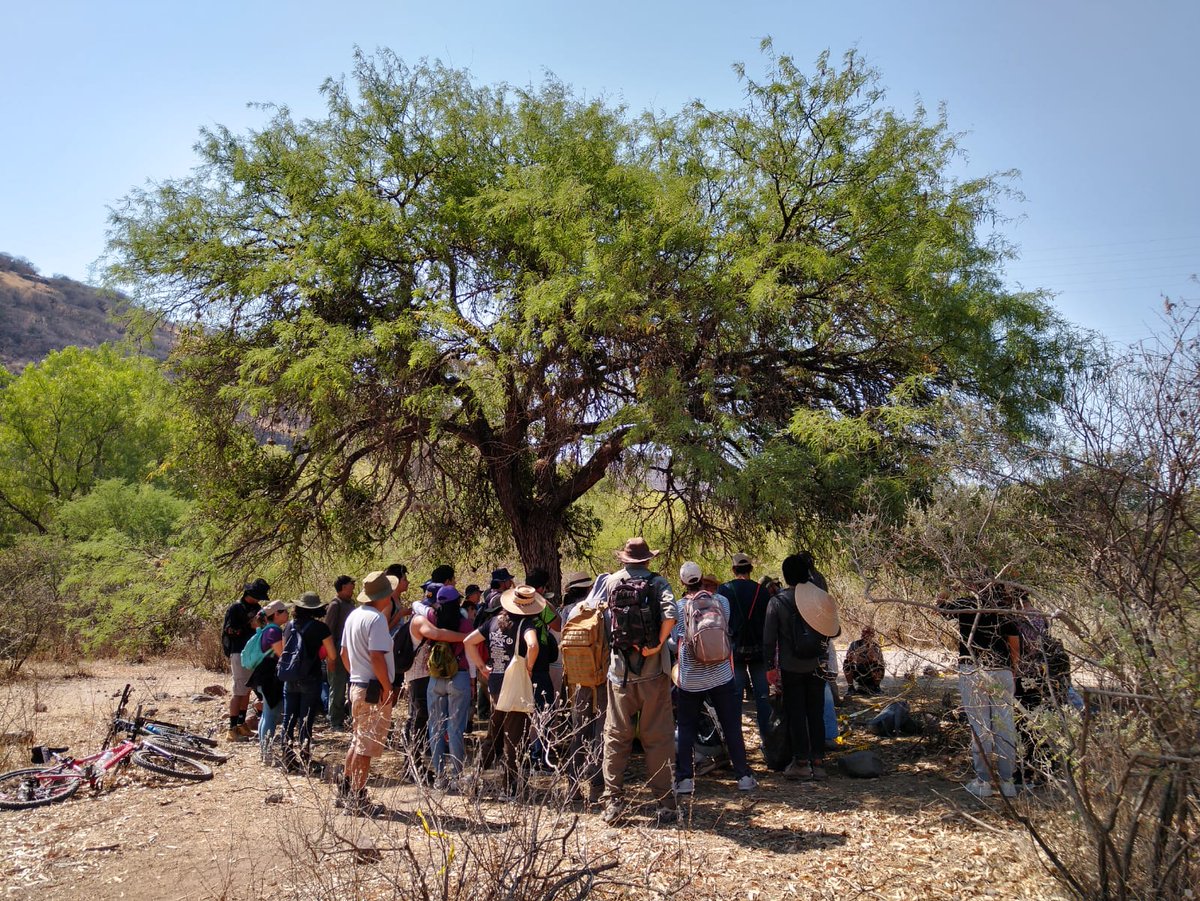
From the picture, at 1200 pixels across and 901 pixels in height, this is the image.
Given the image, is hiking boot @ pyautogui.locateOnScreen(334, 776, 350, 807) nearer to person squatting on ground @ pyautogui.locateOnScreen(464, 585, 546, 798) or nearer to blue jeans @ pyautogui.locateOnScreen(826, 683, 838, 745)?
person squatting on ground @ pyautogui.locateOnScreen(464, 585, 546, 798)

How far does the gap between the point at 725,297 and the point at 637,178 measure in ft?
6.84

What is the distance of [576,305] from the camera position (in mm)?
8984

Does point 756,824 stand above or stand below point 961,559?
below

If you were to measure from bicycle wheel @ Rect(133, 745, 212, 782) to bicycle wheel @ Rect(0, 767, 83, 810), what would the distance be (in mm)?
580

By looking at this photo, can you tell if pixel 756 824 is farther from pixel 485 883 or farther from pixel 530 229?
pixel 530 229

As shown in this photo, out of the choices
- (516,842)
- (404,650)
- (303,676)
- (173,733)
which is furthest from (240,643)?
(516,842)

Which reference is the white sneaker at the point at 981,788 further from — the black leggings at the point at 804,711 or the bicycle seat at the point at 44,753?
the bicycle seat at the point at 44,753

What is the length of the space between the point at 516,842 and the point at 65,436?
28045mm

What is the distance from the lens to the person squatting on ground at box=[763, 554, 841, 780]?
7262 millimetres

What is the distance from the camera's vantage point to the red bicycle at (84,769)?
281 inches

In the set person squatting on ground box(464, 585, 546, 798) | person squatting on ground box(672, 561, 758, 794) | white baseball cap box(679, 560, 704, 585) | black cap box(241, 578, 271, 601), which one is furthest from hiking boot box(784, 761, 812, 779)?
black cap box(241, 578, 271, 601)

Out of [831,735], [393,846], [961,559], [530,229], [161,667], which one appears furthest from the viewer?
[161,667]

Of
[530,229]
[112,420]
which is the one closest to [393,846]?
[530,229]

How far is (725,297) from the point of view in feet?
30.5
